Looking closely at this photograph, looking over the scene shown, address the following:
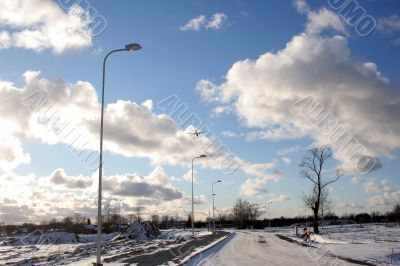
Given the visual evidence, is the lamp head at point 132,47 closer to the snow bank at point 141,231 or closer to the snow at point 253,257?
the snow at point 253,257

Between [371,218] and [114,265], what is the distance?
526 feet

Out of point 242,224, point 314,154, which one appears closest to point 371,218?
point 242,224

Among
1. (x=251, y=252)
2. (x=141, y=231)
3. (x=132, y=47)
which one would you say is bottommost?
(x=251, y=252)

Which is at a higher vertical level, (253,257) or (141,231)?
(141,231)

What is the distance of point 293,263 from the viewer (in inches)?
933

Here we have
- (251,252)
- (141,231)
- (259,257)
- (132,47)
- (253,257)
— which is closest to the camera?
(132,47)

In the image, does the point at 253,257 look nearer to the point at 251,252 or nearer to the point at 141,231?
the point at 251,252

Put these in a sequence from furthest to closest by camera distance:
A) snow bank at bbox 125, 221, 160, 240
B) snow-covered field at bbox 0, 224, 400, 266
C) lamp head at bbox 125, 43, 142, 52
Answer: snow bank at bbox 125, 221, 160, 240, snow-covered field at bbox 0, 224, 400, 266, lamp head at bbox 125, 43, 142, 52

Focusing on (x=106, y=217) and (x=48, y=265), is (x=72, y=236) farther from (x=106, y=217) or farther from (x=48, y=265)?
(x=106, y=217)

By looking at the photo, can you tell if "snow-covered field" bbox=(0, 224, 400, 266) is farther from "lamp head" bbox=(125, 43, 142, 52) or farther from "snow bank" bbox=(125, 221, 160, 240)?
"lamp head" bbox=(125, 43, 142, 52)

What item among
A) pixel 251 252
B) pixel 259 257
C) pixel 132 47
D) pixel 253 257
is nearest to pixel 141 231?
pixel 251 252

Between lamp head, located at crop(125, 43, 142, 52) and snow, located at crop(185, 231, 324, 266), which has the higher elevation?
lamp head, located at crop(125, 43, 142, 52)

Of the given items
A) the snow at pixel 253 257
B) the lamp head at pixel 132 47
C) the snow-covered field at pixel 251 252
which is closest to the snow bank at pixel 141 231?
the snow-covered field at pixel 251 252

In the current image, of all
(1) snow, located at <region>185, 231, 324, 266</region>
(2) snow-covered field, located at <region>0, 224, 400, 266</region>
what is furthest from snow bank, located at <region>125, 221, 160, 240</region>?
(1) snow, located at <region>185, 231, 324, 266</region>
